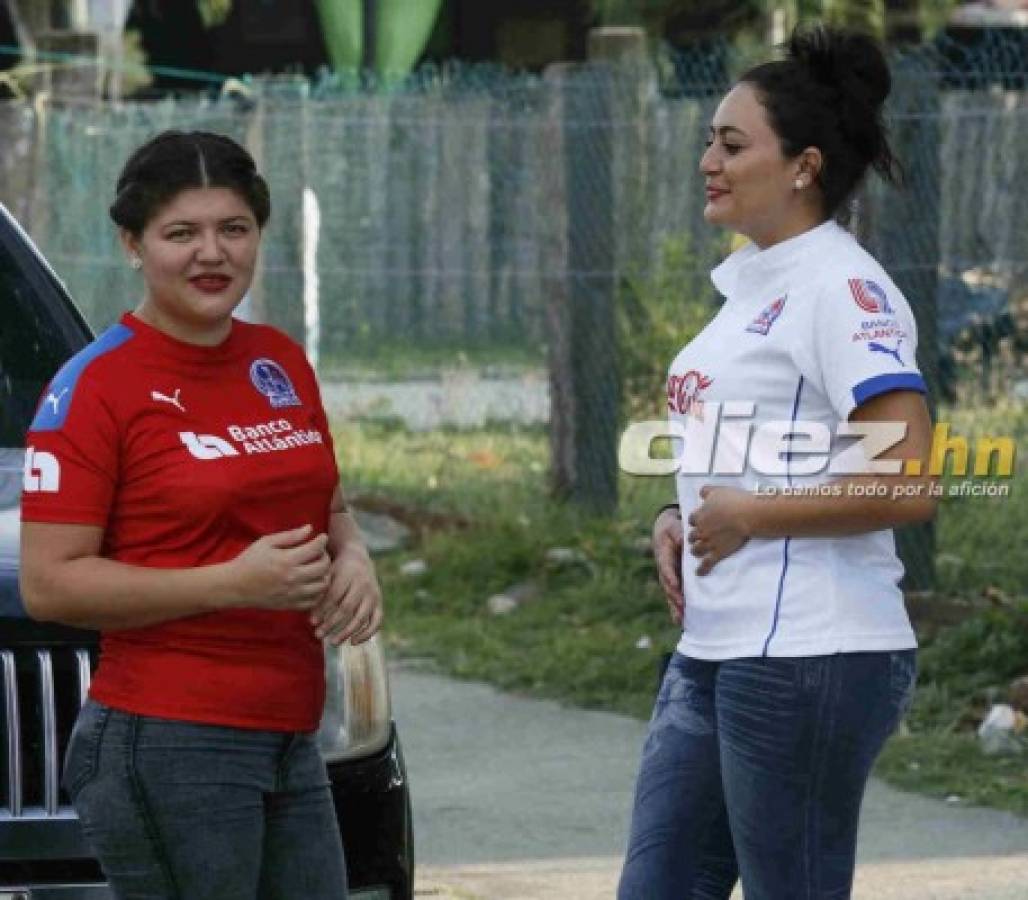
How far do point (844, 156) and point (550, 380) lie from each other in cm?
744

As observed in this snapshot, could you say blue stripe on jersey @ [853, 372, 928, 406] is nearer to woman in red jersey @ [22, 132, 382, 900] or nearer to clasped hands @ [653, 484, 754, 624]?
clasped hands @ [653, 484, 754, 624]

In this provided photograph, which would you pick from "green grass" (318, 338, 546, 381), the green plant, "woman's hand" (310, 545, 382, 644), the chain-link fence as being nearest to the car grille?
"woman's hand" (310, 545, 382, 644)

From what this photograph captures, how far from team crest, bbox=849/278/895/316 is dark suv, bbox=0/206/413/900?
1339 mm

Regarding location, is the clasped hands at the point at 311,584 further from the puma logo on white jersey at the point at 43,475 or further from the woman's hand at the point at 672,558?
the woman's hand at the point at 672,558

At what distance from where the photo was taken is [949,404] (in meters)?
9.84

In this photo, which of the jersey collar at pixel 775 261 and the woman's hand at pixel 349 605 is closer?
the woman's hand at pixel 349 605

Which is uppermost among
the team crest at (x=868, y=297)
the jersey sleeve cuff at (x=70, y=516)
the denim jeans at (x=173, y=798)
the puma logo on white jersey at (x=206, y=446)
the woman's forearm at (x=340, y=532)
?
the team crest at (x=868, y=297)

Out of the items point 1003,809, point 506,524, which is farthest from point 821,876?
point 506,524

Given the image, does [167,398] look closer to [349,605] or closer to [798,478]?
[349,605]

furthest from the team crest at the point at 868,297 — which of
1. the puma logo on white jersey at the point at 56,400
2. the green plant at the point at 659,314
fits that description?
the green plant at the point at 659,314

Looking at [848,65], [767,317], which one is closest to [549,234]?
[848,65]

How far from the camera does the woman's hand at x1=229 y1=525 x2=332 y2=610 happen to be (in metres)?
3.74

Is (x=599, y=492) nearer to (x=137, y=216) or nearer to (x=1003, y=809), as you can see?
(x=1003, y=809)

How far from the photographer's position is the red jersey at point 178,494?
3785 millimetres
